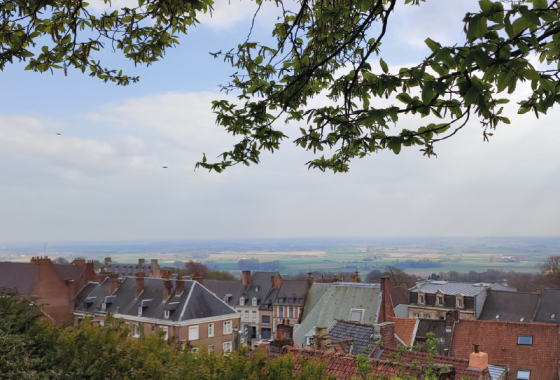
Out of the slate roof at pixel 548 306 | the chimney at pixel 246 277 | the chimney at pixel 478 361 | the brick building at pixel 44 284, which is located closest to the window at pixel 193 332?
the brick building at pixel 44 284

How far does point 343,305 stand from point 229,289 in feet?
92.5

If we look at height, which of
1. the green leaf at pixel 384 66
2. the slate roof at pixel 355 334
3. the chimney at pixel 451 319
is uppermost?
the green leaf at pixel 384 66

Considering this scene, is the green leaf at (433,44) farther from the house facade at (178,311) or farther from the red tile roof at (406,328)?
the house facade at (178,311)

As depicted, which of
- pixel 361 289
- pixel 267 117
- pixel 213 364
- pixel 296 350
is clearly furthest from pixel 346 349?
pixel 361 289

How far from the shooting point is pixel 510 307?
4372 centimetres

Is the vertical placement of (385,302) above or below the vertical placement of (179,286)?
below

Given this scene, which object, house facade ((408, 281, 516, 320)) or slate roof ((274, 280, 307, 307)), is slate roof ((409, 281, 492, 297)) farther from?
slate roof ((274, 280, 307, 307))

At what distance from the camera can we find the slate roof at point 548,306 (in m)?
39.8

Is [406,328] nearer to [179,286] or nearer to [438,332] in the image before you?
[438,332]

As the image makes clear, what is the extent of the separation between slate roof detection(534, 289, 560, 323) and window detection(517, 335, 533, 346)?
63.3ft

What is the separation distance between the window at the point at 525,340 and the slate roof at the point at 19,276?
38730 mm

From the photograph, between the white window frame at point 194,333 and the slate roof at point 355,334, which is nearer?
the slate roof at point 355,334

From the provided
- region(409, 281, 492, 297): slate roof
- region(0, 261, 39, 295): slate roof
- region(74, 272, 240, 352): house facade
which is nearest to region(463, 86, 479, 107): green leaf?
region(74, 272, 240, 352): house facade

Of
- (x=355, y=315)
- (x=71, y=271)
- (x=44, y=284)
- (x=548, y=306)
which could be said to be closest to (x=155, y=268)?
(x=71, y=271)
